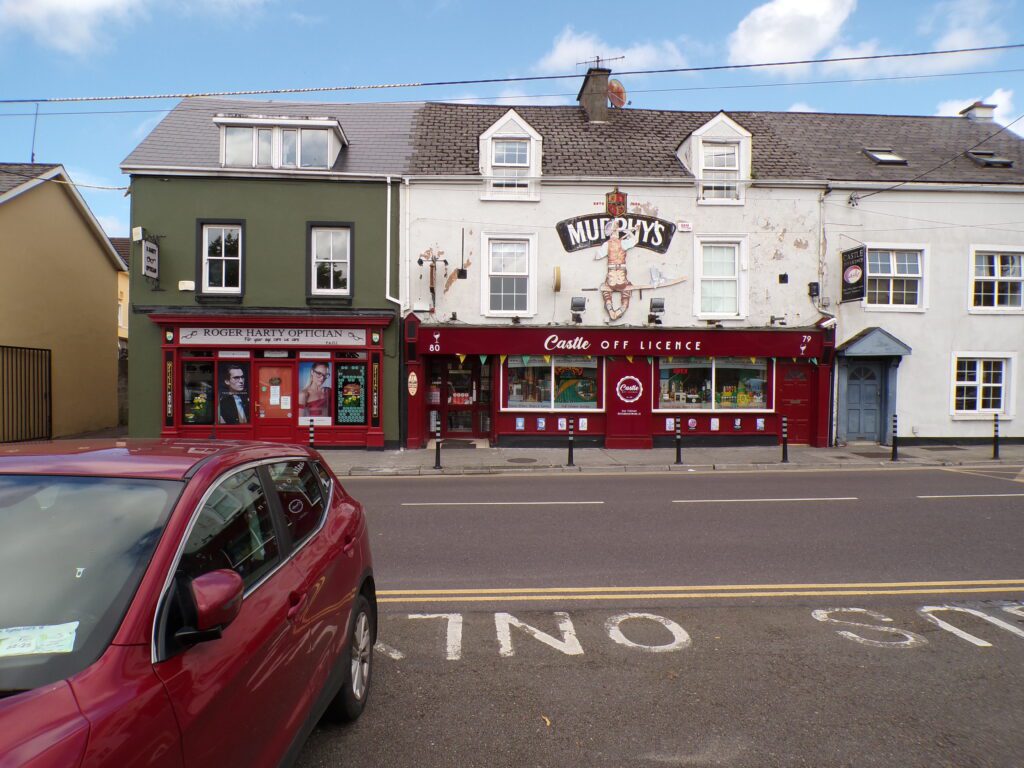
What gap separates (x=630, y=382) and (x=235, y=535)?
15507 mm

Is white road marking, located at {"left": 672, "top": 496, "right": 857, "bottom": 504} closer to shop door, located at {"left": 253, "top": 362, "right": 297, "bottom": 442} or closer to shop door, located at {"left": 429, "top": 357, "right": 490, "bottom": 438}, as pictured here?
shop door, located at {"left": 429, "top": 357, "right": 490, "bottom": 438}

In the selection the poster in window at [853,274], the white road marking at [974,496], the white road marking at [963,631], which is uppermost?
the poster in window at [853,274]

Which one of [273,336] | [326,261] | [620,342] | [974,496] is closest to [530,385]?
[620,342]

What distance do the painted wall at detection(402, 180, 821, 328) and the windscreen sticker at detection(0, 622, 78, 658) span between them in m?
15.3

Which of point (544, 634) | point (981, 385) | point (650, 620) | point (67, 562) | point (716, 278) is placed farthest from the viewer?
point (981, 385)

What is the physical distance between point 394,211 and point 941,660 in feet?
50.6

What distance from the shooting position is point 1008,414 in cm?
1845

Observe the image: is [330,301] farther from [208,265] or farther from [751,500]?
[751,500]

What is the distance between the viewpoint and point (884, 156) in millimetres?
19172

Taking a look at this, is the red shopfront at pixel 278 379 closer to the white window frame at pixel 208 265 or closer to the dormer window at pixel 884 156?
the white window frame at pixel 208 265

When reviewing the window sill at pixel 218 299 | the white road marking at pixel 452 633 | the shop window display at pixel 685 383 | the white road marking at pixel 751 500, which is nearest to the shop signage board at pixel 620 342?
the shop window display at pixel 685 383

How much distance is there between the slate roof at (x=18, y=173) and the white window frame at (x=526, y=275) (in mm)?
12281

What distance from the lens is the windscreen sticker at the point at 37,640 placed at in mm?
1913

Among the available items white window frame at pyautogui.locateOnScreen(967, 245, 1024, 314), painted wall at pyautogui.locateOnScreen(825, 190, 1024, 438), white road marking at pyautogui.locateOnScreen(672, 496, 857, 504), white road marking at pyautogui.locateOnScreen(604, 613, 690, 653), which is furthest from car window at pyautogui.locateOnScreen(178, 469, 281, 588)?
white window frame at pyautogui.locateOnScreen(967, 245, 1024, 314)
